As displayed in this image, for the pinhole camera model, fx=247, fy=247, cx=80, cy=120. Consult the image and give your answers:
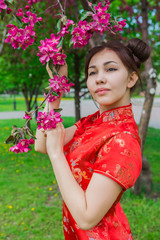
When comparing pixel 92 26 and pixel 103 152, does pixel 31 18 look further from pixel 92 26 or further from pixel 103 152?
pixel 103 152

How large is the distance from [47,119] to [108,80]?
0.43 meters

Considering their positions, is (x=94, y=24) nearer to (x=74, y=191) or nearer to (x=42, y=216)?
(x=74, y=191)

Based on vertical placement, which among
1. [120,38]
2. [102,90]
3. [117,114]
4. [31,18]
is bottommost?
[117,114]

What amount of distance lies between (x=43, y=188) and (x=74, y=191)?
412cm

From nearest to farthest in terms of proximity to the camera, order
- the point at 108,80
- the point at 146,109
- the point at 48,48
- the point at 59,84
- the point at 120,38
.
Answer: the point at 48,48
the point at 59,84
the point at 108,80
the point at 120,38
the point at 146,109

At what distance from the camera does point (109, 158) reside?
1168 mm

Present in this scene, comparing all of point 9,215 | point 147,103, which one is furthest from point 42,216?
point 147,103

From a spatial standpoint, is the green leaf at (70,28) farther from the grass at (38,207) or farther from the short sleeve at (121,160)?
the grass at (38,207)

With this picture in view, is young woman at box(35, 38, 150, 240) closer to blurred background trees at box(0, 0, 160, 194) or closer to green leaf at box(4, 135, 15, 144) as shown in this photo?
green leaf at box(4, 135, 15, 144)

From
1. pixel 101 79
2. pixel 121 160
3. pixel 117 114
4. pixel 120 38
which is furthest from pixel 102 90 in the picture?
pixel 120 38

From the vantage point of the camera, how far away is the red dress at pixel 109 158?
1.16 metres

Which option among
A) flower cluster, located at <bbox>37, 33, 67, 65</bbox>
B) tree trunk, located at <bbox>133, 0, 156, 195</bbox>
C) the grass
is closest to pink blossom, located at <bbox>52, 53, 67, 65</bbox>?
flower cluster, located at <bbox>37, 33, 67, 65</bbox>

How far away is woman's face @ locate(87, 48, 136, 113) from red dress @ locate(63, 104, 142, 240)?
0.25ft

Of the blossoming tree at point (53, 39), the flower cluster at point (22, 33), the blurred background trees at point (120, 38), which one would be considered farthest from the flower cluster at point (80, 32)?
the blurred background trees at point (120, 38)
